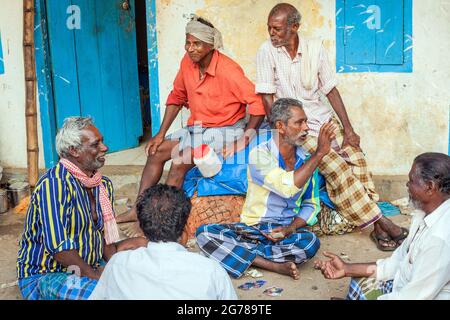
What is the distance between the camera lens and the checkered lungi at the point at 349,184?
192 inches

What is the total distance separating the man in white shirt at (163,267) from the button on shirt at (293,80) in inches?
101

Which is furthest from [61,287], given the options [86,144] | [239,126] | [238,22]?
[238,22]

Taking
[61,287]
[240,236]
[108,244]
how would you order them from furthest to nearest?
[240,236] < [108,244] < [61,287]

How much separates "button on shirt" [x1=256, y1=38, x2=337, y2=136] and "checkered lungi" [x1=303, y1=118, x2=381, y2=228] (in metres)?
0.24

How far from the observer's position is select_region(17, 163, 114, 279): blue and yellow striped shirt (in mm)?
3549

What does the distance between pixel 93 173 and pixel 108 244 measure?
0.48m

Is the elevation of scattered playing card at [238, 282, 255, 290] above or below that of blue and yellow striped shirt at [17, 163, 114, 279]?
below

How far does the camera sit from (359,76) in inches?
222

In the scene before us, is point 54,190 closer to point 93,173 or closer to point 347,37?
point 93,173

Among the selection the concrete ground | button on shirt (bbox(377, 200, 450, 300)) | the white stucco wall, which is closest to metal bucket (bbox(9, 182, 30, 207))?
the concrete ground

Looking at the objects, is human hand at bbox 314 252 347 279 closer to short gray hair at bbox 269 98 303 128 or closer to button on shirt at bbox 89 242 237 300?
button on shirt at bbox 89 242 237 300

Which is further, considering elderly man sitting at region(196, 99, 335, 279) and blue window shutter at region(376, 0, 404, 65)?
blue window shutter at region(376, 0, 404, 65)

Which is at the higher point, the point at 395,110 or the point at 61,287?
the point at 395,110
